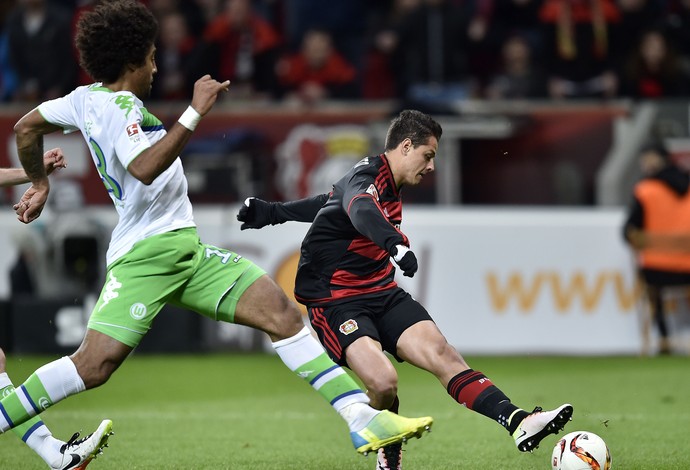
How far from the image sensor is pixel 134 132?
5.54 meters

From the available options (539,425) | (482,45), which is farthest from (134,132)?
(482,45)

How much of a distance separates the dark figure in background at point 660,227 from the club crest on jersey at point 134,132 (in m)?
8.34

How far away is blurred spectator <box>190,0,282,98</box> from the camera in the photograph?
14.9 meters

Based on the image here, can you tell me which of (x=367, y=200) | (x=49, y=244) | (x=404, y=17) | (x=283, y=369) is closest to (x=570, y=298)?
(x=283, y=369)

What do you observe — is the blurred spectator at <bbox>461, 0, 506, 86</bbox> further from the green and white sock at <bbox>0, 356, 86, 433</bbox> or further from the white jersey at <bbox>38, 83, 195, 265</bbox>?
the green and white sock at <bbox>0, 356, 86, 433</bbox>

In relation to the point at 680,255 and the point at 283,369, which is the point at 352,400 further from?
the point at 680,255

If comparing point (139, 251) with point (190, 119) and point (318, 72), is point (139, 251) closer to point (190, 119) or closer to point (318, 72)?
point (190, 119)

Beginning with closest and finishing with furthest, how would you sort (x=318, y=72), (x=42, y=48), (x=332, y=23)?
1. (x=42, y=48)
2. (x=318, y=72)
3. (x=332, y=23)

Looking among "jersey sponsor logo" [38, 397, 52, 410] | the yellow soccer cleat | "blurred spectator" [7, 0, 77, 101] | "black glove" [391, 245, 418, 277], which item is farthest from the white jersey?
"blurred spectator" [7, 0, 77, 101]

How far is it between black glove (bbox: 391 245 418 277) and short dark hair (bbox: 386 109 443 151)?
0.85 m

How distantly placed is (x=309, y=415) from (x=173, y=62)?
23.4ft

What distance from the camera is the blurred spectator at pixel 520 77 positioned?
14.6 m

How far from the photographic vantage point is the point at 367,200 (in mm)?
6070

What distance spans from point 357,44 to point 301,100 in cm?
173
